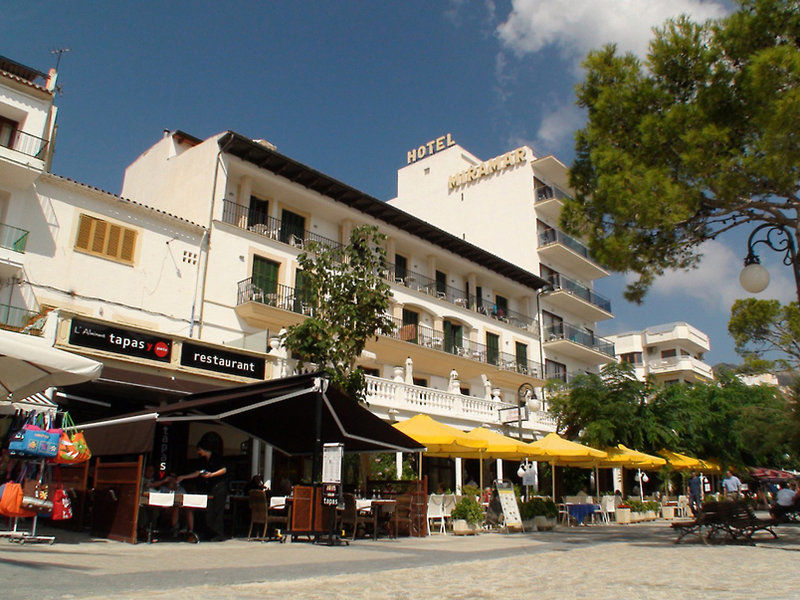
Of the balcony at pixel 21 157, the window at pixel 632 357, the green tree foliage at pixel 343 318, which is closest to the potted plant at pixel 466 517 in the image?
the green tree foliage at pixel 343 318

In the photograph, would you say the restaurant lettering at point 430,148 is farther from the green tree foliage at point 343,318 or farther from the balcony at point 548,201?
the green tree foliage at point 343,318

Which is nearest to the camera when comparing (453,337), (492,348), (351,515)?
(351,515)

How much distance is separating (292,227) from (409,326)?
644cm

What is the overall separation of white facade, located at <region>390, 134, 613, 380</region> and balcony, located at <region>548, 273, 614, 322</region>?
0.05 meters

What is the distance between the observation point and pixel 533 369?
33156 millimetres

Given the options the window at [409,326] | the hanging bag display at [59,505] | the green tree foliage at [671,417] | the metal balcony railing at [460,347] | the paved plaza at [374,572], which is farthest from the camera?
the metal balcony railing at [460,347]

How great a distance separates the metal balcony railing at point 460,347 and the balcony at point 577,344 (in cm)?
216

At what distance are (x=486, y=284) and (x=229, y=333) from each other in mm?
16206

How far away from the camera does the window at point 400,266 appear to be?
28.3m

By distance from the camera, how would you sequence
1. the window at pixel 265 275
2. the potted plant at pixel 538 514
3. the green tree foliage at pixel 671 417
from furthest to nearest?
1. the green tree foliage at pixel 671 417
2. the window at pixel 265 275
3. the potted plant at pixel 538 514

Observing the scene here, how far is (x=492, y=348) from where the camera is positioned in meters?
31.5

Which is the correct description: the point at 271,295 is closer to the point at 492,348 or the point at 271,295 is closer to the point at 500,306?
the point at 492,348

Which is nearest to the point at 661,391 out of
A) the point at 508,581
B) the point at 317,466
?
the point at 317,466

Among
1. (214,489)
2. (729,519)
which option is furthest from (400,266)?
(214,489)
